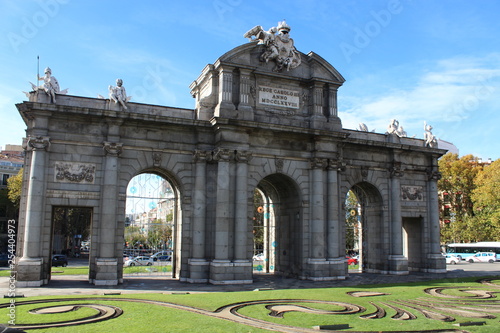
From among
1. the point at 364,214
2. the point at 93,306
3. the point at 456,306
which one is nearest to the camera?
the point at 93,306

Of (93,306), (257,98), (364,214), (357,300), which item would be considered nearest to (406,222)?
(364,214)

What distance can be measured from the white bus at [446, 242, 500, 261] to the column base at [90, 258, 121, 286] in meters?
48.2

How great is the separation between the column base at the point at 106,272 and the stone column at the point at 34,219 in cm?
269

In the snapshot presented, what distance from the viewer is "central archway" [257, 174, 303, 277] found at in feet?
98.3

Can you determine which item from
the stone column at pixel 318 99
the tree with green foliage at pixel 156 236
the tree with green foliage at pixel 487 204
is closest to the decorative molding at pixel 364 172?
the stone column at pixel 318 99

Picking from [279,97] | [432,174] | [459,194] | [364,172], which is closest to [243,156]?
[279,97]

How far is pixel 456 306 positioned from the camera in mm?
18016

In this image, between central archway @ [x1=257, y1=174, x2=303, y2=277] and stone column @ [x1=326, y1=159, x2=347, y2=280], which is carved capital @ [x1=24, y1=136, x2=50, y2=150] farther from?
stone column @ [x1=326, y1=159, x2=347, y2=280]

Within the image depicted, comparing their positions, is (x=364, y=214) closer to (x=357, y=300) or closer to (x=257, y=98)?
(x=257, y=98)

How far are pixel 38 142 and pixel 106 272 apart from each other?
7.74 m

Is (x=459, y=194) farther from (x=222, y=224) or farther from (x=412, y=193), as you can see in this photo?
(x=222, y=224)

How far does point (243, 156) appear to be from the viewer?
27125mm

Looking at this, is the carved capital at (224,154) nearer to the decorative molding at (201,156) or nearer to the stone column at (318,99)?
the decorative molding at (201,156)

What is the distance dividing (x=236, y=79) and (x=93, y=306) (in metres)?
16.1
